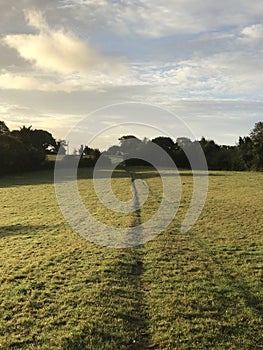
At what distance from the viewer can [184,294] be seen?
8.62 meters

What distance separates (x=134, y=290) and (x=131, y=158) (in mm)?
38926

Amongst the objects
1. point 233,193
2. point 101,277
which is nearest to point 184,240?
point 101,277

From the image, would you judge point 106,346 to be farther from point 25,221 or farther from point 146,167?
point 146,167

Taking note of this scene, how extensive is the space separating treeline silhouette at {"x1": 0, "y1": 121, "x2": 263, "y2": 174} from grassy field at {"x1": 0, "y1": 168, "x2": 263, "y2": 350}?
34246 mm

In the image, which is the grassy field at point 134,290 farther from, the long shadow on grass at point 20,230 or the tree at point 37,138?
the tree at point 37,138

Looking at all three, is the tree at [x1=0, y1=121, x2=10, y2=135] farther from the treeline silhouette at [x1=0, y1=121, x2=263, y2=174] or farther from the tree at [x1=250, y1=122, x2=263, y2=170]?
the tree at [x1=250, y1=122, x2=263, y2=170]

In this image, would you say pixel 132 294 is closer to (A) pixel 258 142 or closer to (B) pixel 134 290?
(B) pixel 134 290

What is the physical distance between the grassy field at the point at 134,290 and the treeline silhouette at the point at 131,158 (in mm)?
34246

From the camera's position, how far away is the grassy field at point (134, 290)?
22.0ft

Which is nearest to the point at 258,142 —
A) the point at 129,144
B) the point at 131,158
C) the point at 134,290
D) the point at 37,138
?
the point at 131,158

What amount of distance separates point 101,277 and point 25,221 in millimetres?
10071

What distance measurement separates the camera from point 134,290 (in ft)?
29.1

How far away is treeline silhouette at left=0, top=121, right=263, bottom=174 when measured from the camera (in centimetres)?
5353

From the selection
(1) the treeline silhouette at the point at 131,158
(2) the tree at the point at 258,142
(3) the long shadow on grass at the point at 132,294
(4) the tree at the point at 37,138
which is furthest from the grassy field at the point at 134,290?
(4) the tree at the point at 37,138
